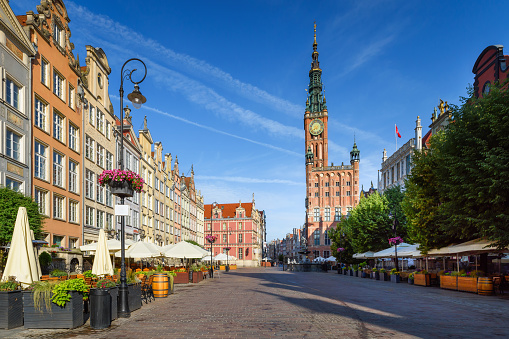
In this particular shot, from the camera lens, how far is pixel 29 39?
82.2 feet

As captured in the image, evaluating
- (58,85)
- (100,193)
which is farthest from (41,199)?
(100,193)

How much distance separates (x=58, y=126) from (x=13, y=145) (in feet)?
19.6

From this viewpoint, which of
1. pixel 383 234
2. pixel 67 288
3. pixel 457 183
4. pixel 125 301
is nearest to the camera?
pixel 67 288

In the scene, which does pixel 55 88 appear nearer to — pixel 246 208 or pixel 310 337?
pixel 310 337

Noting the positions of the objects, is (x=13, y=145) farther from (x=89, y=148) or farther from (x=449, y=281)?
(x=449, y=281)

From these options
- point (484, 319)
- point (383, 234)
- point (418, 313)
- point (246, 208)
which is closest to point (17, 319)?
point (418, 313)

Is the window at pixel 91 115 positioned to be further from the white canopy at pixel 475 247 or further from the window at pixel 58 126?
the white canopy at pixel 475 247

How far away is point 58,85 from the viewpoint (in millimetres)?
29312

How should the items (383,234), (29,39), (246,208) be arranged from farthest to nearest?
(246,208)
(383,234)
(29,39)

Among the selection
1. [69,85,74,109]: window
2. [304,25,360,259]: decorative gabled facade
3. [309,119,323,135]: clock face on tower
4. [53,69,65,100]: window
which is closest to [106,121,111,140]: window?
[69,85,74,109]: window

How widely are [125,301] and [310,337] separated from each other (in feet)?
19.4

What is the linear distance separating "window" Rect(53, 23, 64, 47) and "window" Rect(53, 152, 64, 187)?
23.7 feet

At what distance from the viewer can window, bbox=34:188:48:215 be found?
84.1ft

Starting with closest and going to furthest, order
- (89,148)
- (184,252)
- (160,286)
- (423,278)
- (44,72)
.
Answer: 1. (160,286)
2. (44,72)
3. (184,252)
4. (423,278)
5. (89,148)
